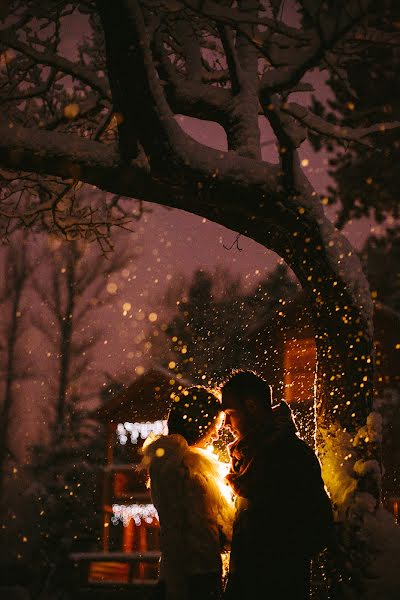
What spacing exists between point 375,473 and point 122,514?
13.6 metres

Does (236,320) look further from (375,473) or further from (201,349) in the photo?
(375,473)

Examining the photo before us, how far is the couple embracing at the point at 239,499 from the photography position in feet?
10.4

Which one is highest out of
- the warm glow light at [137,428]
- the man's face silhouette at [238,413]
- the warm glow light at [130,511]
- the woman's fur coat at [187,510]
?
the warm glow light at [137,428]

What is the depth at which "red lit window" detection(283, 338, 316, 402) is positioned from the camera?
15.5 metres

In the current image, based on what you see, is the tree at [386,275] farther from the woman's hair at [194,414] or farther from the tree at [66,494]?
the woman's hair at [194,414]

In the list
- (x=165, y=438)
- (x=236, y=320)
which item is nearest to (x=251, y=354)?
(x=236, y=320)

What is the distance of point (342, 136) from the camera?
6.37 metres

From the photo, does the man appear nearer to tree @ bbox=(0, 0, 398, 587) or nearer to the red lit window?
tree @ bbox=(0, 0, 398, 587)

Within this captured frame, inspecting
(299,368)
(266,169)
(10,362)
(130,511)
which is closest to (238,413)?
(266,169)

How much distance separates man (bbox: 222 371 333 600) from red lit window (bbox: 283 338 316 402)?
1224cm

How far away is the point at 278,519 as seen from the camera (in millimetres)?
3158

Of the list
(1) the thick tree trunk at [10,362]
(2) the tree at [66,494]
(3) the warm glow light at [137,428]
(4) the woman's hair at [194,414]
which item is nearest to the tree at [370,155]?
(3) the warm glow light at [137,428]

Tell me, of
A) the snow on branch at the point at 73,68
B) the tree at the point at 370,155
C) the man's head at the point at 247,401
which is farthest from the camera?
the tree at the point at 370,155

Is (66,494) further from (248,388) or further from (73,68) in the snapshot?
(248,388)
